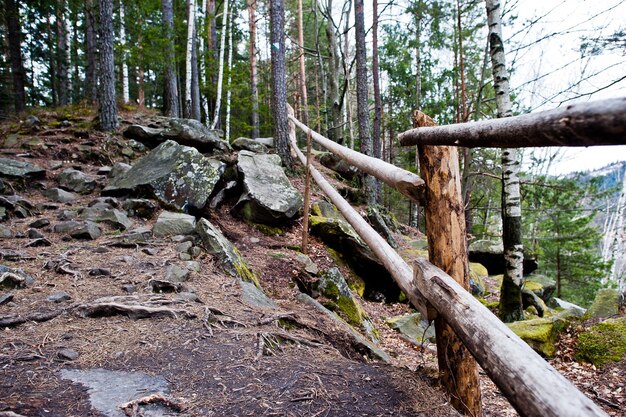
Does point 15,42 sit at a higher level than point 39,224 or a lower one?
higher

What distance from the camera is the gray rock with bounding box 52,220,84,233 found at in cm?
496

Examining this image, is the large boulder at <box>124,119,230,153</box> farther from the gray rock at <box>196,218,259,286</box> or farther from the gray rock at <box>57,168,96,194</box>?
the gray rock at <box>196,218,259,286</box>

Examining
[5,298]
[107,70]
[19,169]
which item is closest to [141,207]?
[19,169]

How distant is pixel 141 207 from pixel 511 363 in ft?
19.3

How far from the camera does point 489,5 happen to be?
573 centimetres

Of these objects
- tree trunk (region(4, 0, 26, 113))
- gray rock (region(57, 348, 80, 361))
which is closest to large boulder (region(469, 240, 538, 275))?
gray rock (region(57, 348, 80, 361))

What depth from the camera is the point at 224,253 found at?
454cm

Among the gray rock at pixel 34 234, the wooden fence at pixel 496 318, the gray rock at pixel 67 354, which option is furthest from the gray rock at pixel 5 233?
the wooden fence at pixel 496 318

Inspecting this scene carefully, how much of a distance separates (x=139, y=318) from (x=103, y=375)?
2.77 ft

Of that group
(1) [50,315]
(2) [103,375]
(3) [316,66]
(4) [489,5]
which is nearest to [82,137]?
(1) [50,315]

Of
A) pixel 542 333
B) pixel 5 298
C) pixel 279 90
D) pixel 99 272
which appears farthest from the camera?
pixel 279 90

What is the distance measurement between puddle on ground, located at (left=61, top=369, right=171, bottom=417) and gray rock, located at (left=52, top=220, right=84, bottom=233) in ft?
11.4

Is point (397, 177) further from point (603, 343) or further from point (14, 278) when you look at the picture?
point (603, 343)

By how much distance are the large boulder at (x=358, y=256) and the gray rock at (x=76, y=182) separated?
14.5 ft
